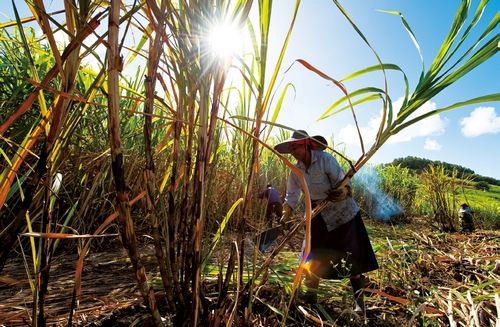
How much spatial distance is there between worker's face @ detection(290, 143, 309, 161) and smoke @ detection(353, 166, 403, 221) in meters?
5.40

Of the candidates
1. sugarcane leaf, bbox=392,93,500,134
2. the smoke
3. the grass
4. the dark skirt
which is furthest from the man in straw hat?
the smoke

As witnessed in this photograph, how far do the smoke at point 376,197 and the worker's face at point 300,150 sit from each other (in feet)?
17.7

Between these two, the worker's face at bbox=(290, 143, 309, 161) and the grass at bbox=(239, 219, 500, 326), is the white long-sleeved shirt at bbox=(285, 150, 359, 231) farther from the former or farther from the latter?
the grass at bbox=(239, 219, 500, 326)

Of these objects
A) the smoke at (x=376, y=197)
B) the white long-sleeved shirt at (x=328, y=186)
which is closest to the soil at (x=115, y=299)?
the white long-sleeved shirt at (x=328, y=186)

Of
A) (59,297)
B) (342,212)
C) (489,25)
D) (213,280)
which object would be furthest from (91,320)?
(342,212)

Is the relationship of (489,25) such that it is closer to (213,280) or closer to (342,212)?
(213,280)

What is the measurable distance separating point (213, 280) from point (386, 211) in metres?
6.78

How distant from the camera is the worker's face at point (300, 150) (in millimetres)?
2361

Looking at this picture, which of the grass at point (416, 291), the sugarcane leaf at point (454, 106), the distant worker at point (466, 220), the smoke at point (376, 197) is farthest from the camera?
the smoke at point (376, 197)

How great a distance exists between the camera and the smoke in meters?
7.24

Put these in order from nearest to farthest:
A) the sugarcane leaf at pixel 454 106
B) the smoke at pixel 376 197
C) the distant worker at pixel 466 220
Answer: the sugarcane leaf at pixel 454 106
the distant worker at pixel 466 220
the smoke at pixel 376 197

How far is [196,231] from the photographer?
2.00 ft

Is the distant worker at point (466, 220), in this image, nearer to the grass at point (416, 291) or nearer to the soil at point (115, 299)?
the grass at point (416, 291)

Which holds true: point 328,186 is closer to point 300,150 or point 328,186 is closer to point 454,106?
point 300,150
